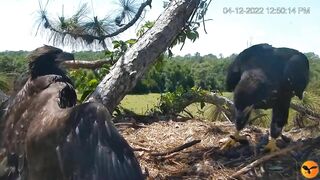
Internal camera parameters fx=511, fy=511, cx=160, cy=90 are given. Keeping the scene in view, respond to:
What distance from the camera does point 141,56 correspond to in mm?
3494

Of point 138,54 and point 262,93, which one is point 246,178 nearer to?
point 262,93

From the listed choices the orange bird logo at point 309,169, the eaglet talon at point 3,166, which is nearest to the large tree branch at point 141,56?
the eaglet talon at point 3,166

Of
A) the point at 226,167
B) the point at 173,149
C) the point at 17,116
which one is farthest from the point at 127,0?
the point at 17,116

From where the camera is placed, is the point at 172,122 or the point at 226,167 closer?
the point at 226,167

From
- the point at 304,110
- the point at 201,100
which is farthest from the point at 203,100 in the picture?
the point at 304,110

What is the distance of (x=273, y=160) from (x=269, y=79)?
2.10 feet

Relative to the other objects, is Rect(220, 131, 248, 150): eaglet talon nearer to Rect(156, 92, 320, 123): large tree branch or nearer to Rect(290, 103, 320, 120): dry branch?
Rect(290, 103, 320, 120): dry branch

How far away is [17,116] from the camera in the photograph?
7.54 ft

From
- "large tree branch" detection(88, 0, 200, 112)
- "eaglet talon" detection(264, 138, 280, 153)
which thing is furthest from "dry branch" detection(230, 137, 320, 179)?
"large tree branch" detection(88, 0, 200, 112)

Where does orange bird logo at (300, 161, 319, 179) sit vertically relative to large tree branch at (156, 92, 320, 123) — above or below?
below

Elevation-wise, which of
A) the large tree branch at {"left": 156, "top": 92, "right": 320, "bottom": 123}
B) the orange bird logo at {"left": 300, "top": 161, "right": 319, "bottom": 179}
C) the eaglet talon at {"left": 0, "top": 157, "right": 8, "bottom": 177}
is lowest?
the orange bird logo at {"left": 300, "top": 161, "right": 319, "bottom": 179}

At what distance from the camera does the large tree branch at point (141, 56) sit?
3.31 meters

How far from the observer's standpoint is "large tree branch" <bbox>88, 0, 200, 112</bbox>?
10.9 feet

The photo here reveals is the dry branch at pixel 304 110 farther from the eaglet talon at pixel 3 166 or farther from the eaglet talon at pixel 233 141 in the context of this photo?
the eaglet talon at pixel 3 166
